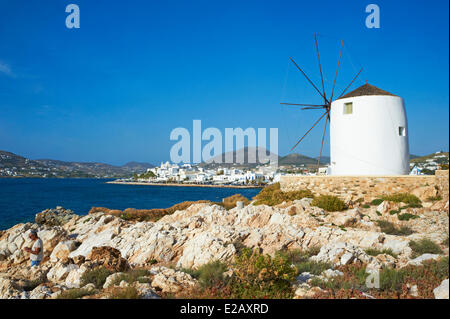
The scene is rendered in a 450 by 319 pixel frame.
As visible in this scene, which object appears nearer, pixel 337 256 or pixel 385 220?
pixel 337 256

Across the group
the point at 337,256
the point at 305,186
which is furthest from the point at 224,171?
the point at 337,256

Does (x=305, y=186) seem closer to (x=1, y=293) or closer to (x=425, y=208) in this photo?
(x=425, y=208)

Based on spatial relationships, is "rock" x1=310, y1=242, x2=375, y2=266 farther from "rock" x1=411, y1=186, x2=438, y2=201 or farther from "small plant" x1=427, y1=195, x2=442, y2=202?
"rock" x1=411, y1=186, x2=438, y2=201

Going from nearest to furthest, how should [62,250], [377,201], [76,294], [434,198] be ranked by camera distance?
[76,294] → [62,250] → [434,198] → [377,201]

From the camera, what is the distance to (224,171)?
102m

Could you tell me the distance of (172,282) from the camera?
18.3 feet

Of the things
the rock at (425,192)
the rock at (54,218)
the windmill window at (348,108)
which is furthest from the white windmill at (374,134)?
the rock at (54,218)

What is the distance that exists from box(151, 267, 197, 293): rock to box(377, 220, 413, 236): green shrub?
23.8 ft

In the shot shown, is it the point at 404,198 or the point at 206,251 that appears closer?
the point at 206,251

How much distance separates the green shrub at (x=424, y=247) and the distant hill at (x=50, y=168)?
8849 centimetres

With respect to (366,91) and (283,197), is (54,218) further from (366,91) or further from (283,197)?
(366,91)

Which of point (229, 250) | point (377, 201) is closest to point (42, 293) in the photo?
point (229, 250)

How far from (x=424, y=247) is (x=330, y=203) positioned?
604 cm
